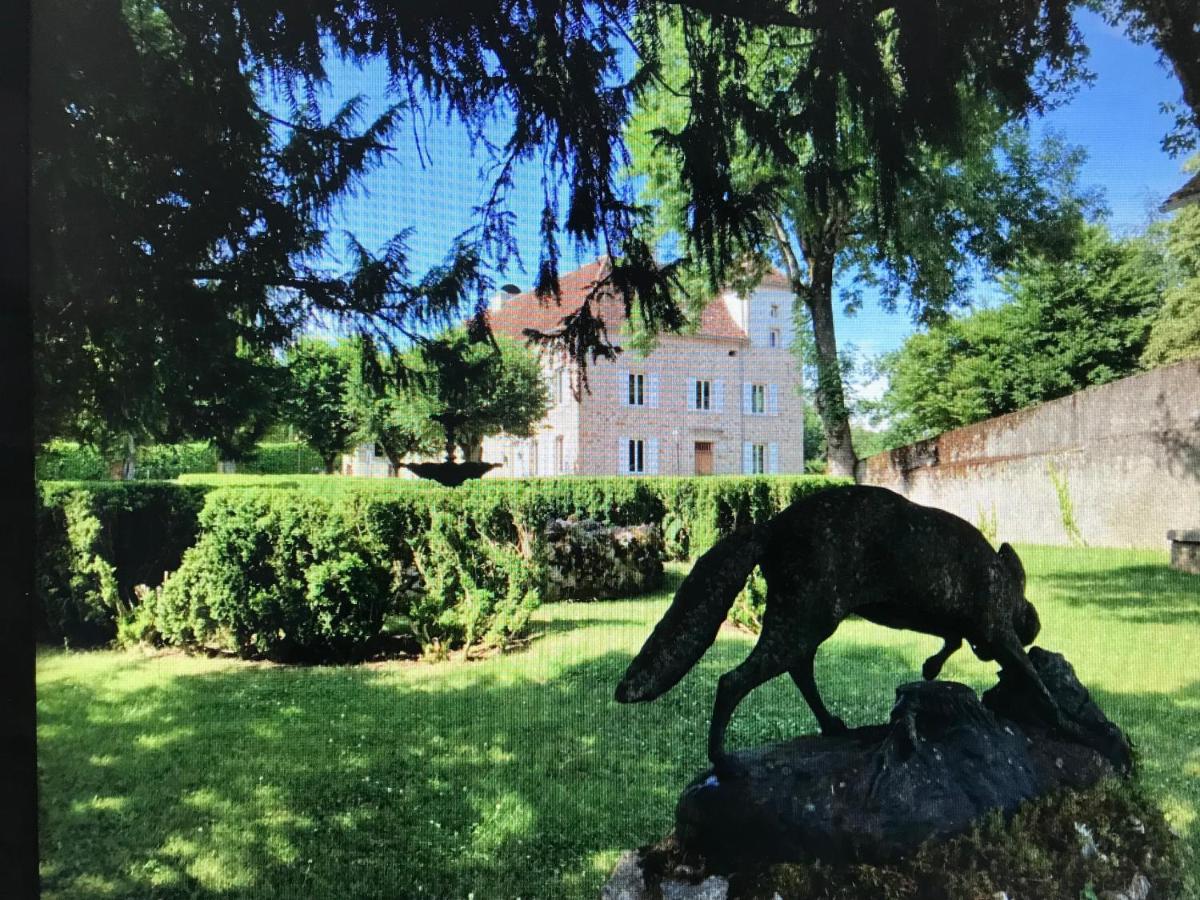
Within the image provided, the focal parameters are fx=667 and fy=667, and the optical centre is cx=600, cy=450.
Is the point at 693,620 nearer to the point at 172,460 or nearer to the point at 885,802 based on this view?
the point at 885,802

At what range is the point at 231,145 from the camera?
5.83 ft

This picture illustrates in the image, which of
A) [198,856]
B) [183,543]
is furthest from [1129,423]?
[183,543]

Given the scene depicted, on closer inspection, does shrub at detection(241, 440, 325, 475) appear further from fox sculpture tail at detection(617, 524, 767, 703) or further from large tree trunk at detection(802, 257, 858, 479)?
large tree trunk at detection(802, 257, 858, 479)

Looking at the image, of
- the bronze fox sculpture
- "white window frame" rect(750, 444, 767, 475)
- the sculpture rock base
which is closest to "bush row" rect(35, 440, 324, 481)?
the bronze fox sculpture

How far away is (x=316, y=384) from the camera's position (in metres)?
2.18

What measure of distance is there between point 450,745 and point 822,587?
6.13 feet

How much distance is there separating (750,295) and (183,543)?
282cm

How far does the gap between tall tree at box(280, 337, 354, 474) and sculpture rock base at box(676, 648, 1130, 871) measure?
1.62 metres

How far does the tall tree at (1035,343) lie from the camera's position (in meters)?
2.62

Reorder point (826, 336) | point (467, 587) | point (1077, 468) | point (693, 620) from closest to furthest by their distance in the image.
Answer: point (693, 620) → point (826, 336) → point (1077, 468) → point (467, 587)

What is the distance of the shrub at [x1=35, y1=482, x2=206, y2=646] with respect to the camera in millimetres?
1715

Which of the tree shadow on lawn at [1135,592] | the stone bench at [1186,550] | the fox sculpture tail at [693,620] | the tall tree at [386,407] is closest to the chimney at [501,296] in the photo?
the tall tree at [386,407]

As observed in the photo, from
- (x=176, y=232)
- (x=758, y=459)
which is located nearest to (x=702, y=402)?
(x=758, y=459)

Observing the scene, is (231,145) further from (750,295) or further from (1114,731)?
(1114,731)
